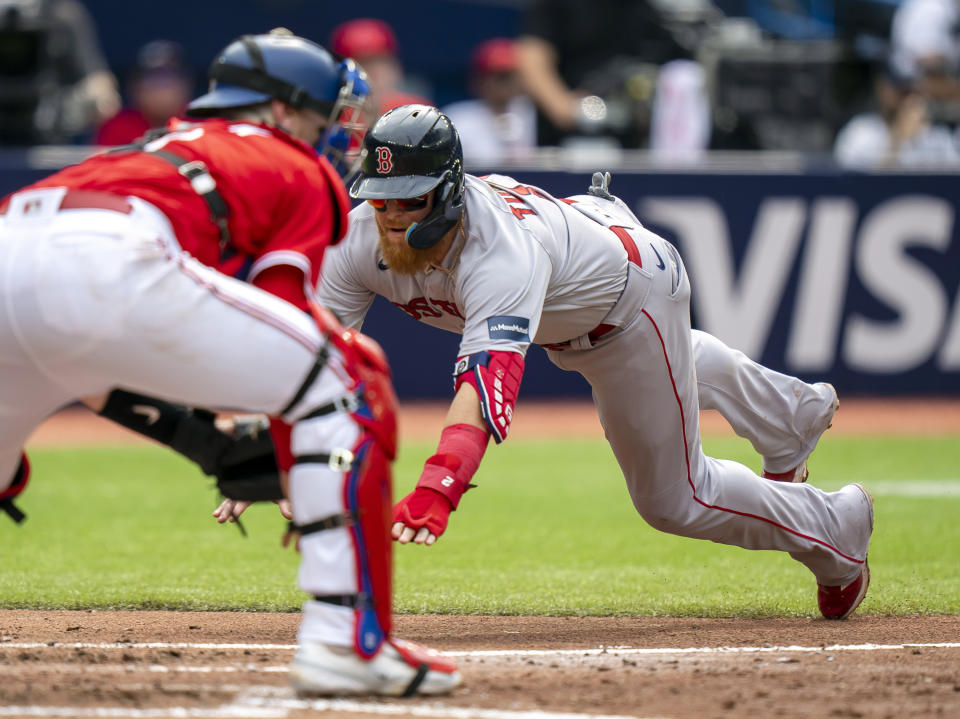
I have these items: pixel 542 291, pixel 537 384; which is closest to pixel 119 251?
pixel 542 291

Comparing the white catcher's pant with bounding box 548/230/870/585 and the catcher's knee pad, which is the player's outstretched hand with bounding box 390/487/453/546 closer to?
the catcher's knee pad

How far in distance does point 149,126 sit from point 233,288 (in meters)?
9.66

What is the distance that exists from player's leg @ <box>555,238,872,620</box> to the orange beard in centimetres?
79

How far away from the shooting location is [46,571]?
663 centimetres

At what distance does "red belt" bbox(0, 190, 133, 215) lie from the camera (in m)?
3.69

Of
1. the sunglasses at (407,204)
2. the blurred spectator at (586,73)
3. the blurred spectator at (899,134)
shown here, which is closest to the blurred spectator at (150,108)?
the blurred spectator at (586,73)

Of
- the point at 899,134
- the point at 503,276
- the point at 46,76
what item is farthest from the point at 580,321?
the point at 899,134

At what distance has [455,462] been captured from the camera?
4504 mm

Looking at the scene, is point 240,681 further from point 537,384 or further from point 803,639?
point 537,384

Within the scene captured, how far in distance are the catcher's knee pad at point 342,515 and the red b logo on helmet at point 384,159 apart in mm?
1502

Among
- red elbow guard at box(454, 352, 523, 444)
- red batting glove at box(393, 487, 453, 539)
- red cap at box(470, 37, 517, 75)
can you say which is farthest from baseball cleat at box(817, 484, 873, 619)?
red cap at box(470, 37, 517, 75)

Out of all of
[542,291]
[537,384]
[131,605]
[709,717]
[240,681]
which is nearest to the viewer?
[709,717]

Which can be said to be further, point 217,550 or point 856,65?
point 856,65

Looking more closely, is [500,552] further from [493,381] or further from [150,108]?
[150,108]
